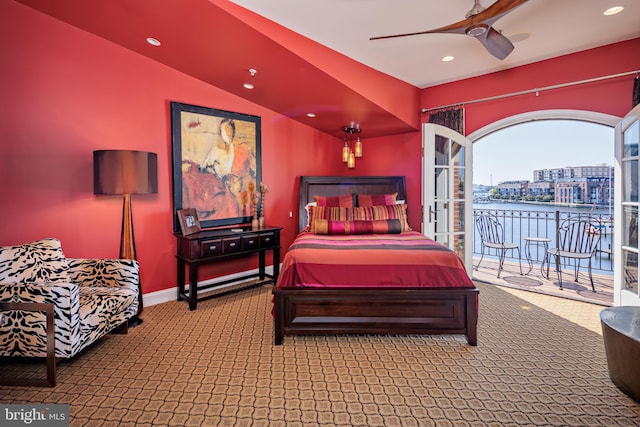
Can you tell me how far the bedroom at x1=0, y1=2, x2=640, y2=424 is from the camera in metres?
2.95

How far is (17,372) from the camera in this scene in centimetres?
243

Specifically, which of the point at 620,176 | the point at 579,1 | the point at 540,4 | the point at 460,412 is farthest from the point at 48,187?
the point at 620,176

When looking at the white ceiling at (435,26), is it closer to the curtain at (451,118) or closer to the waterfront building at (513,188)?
the curtain at (451,118)

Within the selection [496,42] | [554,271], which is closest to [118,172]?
[496,42]

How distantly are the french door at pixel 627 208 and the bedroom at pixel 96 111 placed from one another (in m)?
0.63

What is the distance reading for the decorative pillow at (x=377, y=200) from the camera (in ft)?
15.6

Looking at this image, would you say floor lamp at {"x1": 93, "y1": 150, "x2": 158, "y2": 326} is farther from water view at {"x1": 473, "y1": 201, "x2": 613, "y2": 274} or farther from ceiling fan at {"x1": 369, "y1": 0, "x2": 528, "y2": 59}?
water view at {"x1": 473, "y1": 201, "x2": 613, "y2": 274}

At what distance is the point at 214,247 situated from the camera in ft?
12.6

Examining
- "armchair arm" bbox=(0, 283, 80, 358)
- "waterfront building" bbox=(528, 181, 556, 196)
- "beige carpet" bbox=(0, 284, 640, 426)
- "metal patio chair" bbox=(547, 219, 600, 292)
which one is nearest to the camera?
"beige carpet" bbox=(0, 284, 640, 426)

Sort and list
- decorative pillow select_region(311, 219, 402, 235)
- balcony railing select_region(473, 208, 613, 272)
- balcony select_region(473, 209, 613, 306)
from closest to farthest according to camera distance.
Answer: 1. decorative pillow select_region(311, 219, 402, 235)
2. balcony select_region(473, 209, 613, 306)
3. balcony railing select_region(473, 208, 613, 272)

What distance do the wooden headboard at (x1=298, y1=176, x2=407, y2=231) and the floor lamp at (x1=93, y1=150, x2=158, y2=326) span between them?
2.52 meters

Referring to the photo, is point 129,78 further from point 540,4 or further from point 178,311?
point 540,4

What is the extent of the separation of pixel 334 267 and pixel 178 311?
2018 millimetres

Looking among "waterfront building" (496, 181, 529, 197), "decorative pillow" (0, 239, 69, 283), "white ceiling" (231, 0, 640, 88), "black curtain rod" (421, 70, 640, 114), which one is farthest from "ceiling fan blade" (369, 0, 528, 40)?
"waterfront building" (496, 181, 529, 197)
